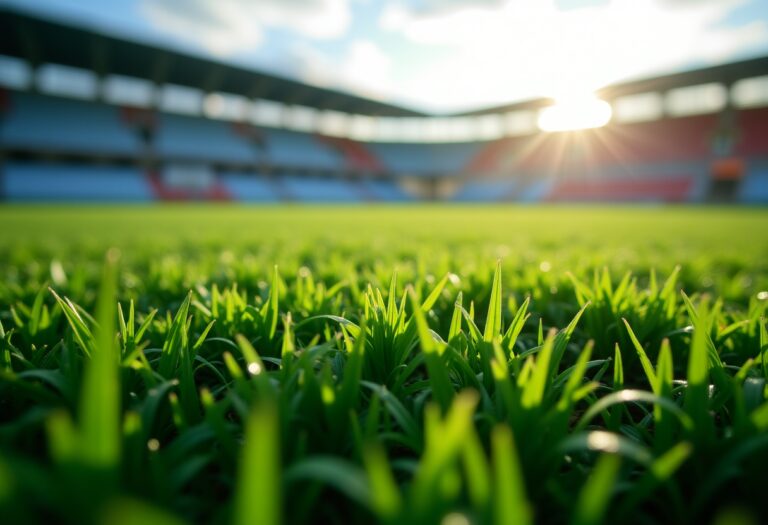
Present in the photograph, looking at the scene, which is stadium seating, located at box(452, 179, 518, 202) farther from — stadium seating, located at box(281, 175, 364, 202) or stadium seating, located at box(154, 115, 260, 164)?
stadium seating, located at box(154, 115, 260, 164)

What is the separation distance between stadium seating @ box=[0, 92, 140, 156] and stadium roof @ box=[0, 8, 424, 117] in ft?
7.75

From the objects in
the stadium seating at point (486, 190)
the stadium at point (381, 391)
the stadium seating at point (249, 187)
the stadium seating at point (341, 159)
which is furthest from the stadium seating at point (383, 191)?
the stadium at point (381, 391)

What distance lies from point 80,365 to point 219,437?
378 mm

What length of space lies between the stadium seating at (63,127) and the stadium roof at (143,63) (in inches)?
93.0

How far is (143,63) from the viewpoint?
22.8 metres

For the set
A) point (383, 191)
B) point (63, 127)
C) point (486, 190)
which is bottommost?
point (486, 190)

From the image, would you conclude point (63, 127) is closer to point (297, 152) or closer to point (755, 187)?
point (297, 152)

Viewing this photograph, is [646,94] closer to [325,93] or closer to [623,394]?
[325,93]

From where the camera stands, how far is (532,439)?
508mm

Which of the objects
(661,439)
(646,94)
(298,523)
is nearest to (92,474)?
(298,523)

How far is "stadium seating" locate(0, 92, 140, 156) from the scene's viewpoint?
21797mm

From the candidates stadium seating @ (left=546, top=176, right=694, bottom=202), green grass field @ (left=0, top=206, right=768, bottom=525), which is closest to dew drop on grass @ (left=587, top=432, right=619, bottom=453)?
green grass field @ (left=0, top=206, right=768, bottom=525)

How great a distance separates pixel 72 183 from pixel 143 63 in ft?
25.7

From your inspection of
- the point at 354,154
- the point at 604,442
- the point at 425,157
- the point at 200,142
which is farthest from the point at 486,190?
the point at 604,442
